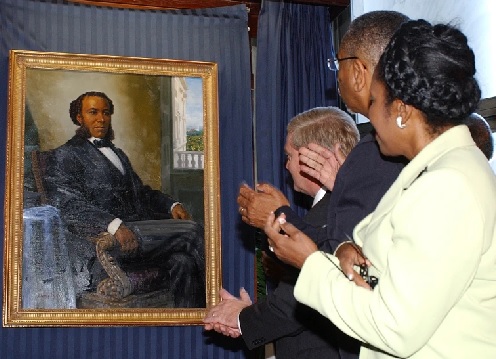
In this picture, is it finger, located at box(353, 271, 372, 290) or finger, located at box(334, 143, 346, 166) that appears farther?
finger, located at box(334, 143, 346, 166)

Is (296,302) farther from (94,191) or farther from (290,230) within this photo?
(94,191)

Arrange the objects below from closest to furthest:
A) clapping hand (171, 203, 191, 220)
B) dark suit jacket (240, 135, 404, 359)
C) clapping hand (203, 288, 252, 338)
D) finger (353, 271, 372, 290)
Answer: finger (353, 271, 372, 290) → dark suit jacket (240, 135, 404, 359) → clapping hand (203, 288, 252, 338) → clapping hand (171, 203, 191, 220)

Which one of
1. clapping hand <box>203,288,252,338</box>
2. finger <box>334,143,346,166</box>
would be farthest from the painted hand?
finger <box>334,143,346,166</box>

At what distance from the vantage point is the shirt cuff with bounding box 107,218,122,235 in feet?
16.8

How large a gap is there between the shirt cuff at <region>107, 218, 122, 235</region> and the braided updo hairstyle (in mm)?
3437

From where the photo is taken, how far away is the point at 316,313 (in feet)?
10.4

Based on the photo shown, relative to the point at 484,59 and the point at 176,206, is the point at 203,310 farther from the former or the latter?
the point at 484,59

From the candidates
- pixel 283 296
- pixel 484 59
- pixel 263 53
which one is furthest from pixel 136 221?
pixel 484 59

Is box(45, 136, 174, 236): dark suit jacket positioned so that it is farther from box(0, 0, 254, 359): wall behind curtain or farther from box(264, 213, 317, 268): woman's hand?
box(264, 213, 317, 268): woman's hand

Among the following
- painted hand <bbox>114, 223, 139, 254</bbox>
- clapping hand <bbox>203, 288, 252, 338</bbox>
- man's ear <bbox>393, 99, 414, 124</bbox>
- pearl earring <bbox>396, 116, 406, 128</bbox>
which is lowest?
clapping hand <bbox>203, 288, 252, 338</bbox>

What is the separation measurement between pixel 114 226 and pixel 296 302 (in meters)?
2.20

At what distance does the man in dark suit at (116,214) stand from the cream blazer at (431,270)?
10.9 feet

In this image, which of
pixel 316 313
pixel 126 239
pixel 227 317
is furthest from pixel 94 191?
pixel 316 313

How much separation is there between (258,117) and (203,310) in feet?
4.56
